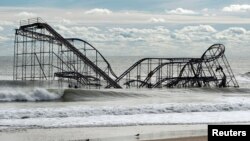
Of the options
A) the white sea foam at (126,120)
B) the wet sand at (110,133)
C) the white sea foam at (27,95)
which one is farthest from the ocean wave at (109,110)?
the white sea foam at (27,95)

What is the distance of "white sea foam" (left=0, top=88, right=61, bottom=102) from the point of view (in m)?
35.5

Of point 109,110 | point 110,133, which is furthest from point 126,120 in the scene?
point 110,133

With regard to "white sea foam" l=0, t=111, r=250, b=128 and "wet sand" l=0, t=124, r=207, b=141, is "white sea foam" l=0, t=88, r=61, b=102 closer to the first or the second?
"white sea foam" l=0, t=111, r=250, b=128

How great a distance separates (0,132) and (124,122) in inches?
203

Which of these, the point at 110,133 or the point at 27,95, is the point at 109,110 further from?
the point at 27,95

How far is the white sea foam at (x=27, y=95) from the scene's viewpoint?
3554cm

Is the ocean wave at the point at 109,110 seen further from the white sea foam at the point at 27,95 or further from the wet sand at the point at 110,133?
the white sea foam at the point at 27,95

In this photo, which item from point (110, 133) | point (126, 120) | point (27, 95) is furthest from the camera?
point (27, 95)

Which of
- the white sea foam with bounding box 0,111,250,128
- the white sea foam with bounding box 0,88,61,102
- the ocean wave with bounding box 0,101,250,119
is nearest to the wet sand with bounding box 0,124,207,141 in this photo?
the white sea foam with bounding box 0,111,250,128

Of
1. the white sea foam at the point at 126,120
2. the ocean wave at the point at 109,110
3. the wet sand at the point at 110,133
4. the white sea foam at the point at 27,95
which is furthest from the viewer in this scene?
the white sea foam at the point at 27,95

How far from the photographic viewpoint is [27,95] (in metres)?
36.4

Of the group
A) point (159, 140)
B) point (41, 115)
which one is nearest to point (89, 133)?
point (159, 140)

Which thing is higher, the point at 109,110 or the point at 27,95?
the point at 109,110

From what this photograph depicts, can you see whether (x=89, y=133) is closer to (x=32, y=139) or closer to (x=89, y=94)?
(x=32, y=139)
